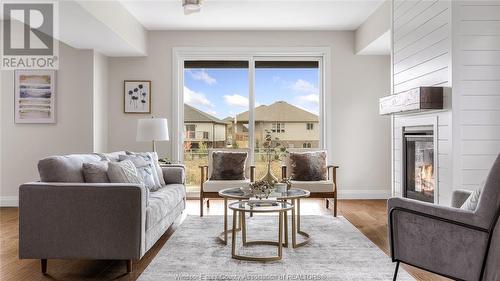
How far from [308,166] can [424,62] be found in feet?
6.54

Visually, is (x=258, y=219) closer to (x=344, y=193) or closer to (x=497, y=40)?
(x=344, y=193)

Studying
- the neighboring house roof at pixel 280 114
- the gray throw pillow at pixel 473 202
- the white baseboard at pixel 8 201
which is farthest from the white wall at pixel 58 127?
the gray throw pillow at pixel 473 202

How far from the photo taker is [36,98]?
596cm

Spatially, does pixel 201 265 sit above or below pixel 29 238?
below

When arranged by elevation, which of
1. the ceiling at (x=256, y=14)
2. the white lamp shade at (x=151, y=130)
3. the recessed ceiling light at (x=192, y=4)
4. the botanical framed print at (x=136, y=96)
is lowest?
the white lamp shade at (x=151, y=130)

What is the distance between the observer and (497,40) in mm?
3557

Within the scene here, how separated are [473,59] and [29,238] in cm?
365

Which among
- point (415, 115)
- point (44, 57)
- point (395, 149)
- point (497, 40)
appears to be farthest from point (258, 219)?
point (44, 57)

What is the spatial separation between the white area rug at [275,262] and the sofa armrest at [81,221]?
1.05ft

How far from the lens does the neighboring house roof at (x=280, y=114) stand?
679 cm

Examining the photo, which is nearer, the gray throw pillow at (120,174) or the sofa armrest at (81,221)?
the sofa armrest at (81,221)

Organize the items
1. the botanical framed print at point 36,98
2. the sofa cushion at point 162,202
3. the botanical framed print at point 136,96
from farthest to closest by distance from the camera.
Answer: the botanical framed print at point 136,96 < the botanical framed print at point 36,98 < the sofa cushion at point 162,202

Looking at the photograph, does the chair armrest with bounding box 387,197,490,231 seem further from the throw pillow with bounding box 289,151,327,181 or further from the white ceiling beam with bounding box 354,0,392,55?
the white ceiling beam with bounding box 354,0,392,55

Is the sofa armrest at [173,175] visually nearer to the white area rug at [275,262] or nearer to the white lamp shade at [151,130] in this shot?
the white area rug at [275,262]
